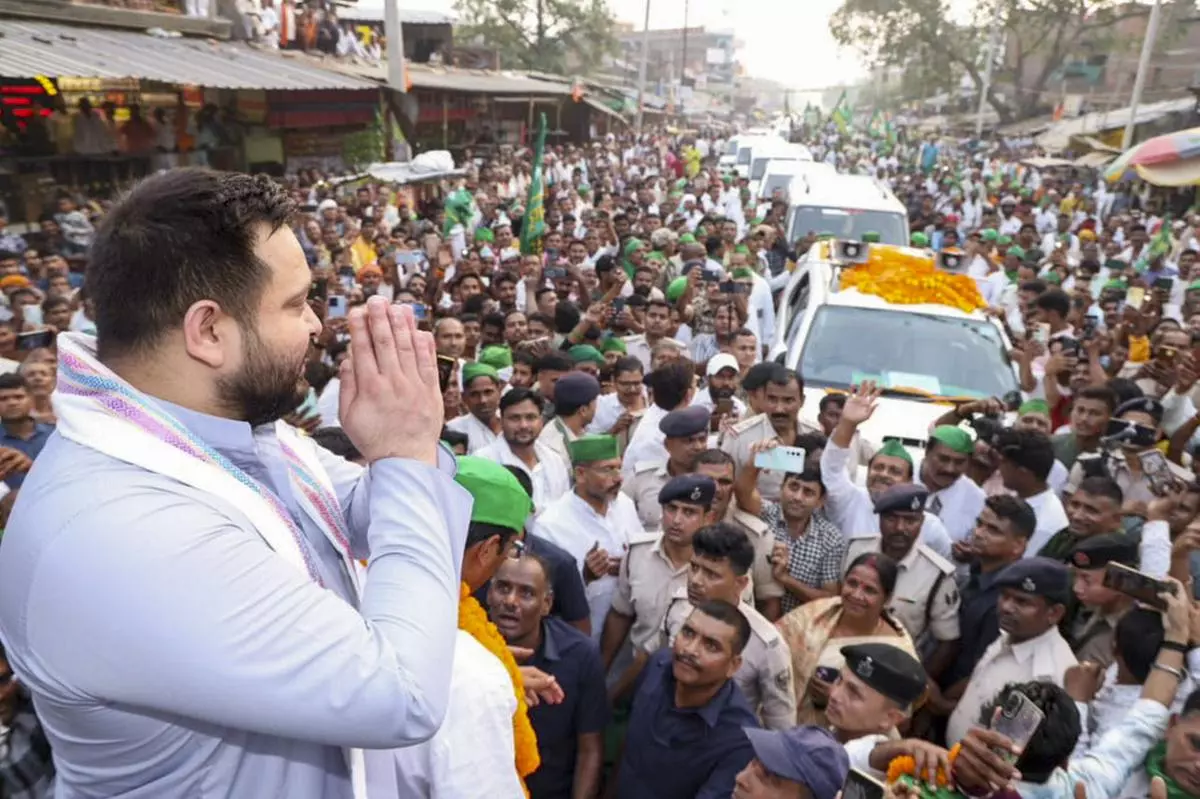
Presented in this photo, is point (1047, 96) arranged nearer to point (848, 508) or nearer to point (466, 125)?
point (466, 125)

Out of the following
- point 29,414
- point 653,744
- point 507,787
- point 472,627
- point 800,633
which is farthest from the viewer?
point 29,414

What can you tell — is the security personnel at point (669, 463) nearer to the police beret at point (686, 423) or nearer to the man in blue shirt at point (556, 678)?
the police beret at point (686, 423)

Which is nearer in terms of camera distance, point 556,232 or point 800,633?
point 800,633

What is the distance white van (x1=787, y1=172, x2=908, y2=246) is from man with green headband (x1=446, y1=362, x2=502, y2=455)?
7.07 m

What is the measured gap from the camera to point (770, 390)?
4.62m

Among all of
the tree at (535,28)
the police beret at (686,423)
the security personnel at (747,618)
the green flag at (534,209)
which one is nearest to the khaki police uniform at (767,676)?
the security personnel at (747,618)

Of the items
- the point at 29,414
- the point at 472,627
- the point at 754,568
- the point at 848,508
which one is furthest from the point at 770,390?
the point at 29,414

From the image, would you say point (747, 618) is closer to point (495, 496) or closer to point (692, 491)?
point (692, 491)

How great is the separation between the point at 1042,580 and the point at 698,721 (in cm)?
134

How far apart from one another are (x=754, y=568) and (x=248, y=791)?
9.35 feet

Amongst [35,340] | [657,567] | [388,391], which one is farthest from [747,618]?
[35,340]

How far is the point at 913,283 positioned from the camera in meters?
6.62

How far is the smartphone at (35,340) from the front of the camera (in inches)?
187

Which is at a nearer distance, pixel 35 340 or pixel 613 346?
pixel 35 340
